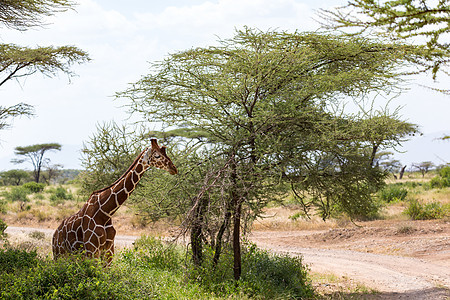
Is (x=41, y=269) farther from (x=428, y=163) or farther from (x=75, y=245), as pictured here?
(x=428, y=163)

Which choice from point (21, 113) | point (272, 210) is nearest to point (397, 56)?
point (272, 210)

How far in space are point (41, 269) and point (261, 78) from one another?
5.07m

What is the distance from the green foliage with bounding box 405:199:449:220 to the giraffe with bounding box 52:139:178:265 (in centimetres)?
1449

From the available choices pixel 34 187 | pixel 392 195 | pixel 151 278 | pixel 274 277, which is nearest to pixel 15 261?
pixel 151 278

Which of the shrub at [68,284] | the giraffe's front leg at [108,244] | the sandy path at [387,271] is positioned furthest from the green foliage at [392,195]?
the shrub at [68,284]

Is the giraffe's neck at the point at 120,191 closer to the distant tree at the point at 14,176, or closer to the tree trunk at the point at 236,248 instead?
the tree trunk at the point at 236,248

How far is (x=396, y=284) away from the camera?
37.2 ft

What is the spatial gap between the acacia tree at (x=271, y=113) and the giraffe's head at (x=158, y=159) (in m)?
Answer: 0.67

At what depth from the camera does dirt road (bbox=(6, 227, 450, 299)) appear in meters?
10.8

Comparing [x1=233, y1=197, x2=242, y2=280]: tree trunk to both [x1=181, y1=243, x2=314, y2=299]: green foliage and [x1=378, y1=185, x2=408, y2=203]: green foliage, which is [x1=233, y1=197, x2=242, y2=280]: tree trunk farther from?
[x1=378, y1=185, x2=408, y2=203]: green foliage

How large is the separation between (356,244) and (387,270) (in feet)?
12.6

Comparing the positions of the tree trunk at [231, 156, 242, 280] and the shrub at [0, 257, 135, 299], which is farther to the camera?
the tree trunk at [231, 156, 242, 280]

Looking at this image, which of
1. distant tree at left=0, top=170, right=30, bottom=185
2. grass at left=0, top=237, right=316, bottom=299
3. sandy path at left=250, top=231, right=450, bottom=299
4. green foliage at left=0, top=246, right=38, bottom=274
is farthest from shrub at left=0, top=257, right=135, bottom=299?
distant tree at left=0, top=170, right=30, bottom=185

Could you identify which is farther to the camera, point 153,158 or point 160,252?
point 160,252
